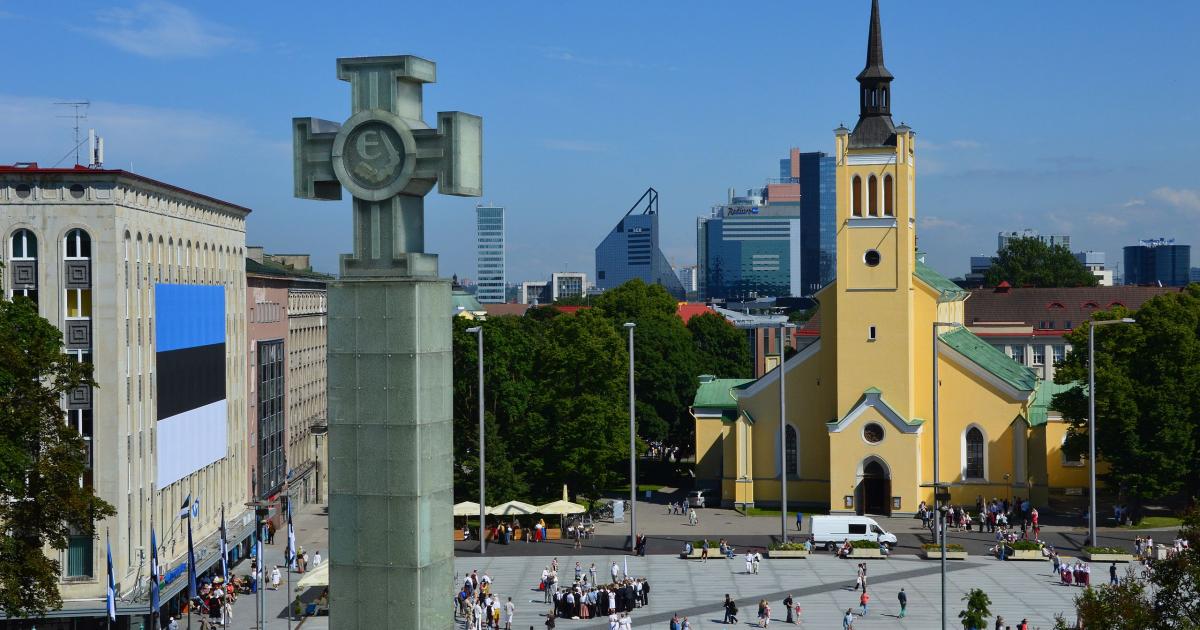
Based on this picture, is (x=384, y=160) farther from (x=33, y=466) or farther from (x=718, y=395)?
(x=718, y=395)

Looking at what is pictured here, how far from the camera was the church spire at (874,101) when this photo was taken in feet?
255

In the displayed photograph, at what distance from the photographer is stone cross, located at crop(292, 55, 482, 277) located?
2394 centimetres

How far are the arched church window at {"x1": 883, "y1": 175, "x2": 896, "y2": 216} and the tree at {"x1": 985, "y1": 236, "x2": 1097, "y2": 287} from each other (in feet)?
341

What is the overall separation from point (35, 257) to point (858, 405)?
41620mm

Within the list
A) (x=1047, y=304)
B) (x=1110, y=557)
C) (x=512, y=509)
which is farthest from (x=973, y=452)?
(x=1047, y=304)

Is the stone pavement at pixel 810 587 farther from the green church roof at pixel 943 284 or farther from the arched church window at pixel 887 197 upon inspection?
the green church roof at pixel 943 284

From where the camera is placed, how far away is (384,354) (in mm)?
24234

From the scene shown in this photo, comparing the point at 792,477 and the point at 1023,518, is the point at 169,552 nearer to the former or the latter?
the point at 792,477

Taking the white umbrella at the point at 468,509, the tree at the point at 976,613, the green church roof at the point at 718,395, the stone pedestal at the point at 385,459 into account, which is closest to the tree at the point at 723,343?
the green church roof at the point at 718,395

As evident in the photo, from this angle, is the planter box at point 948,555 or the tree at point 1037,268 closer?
the planter box at point 948,555

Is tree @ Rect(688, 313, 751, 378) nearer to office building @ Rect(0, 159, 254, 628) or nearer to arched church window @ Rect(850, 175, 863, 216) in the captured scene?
arched church window @ Rect(850, 175, 863, 216)

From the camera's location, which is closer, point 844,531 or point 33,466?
point 33,466

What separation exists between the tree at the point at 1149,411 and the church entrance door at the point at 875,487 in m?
9.05

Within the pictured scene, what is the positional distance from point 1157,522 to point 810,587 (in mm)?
22884
